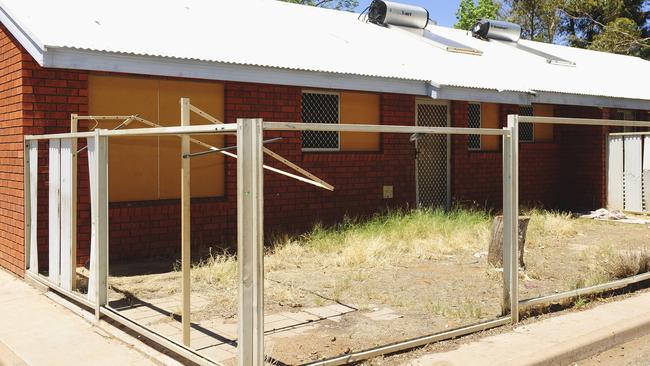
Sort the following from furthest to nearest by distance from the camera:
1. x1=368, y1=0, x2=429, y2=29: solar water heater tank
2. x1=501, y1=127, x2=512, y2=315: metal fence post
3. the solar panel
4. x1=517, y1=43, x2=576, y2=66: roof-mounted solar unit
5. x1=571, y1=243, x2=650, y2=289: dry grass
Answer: x1=517, y1=43, x2=576, y2=66: roof-mounted solar unit → x1=368, y1=0, x2=429, y2=29: solar water heater tank → the solar panel → x1=571, y1=243, x2=650, y2=289: dry grass → x1=501, y1=127, x2=512, y2=315: metal fence post

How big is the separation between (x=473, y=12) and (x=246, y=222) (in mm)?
36265

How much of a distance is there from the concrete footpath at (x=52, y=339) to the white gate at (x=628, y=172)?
11192mm

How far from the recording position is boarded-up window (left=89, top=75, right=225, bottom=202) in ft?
28.2

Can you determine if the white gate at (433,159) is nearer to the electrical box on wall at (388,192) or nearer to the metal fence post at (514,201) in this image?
the electrical box on wall at (388,192)

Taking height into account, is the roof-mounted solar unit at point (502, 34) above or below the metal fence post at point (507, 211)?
above

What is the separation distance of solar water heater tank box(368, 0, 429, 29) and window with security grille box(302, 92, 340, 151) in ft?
14.7

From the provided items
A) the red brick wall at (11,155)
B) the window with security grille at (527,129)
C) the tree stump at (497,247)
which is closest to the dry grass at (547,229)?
the tree stump at (497,247)

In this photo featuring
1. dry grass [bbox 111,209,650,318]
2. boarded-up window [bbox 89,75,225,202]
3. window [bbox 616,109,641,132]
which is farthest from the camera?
window [bbox 616,109,641,132]

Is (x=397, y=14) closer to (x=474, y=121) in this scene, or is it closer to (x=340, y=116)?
(x=474, y=121)

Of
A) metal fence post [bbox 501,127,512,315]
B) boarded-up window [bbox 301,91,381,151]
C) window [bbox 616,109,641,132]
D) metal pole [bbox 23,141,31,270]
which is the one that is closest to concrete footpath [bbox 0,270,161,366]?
metal pole [bbox 23,141,31,270]

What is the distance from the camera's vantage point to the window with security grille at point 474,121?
44.5 ft

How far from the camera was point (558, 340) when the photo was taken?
5.36 m

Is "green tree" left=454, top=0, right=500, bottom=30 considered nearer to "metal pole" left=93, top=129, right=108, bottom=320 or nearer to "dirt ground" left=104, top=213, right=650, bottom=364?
"dirt ground" left=104, top=213, right=650, bottom=364

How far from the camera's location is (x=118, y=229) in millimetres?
8570
